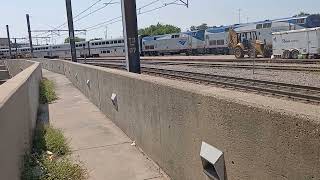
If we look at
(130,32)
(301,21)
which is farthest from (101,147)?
(301,21)

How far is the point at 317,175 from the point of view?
2.81m

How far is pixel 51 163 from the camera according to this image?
262 inches

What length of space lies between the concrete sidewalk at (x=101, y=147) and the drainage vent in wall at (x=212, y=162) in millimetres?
1521

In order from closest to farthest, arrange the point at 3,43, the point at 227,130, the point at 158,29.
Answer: the point at 227,130
the point at 3,43
the point at 158,29

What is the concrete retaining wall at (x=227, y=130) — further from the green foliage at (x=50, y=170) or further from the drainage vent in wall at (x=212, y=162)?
the green foliage at (x=50, y=170)

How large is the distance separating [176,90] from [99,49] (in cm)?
6936

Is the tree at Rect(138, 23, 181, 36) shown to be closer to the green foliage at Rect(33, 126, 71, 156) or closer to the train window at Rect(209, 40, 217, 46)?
the train window at Rect(209, 40, 217, 46)

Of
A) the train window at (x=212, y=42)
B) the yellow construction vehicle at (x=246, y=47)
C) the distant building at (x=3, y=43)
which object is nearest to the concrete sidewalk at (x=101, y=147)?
the yellow construction vehicle at (x=246, y=47)

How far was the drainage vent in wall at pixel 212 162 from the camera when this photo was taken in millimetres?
4228

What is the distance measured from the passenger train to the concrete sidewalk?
2964 centimetres

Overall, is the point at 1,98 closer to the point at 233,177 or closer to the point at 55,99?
the point at 233,177

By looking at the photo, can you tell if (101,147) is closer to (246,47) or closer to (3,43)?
(246,47)

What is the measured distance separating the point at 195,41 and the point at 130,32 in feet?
145

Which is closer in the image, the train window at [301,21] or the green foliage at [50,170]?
the green foliage at [50,170]
